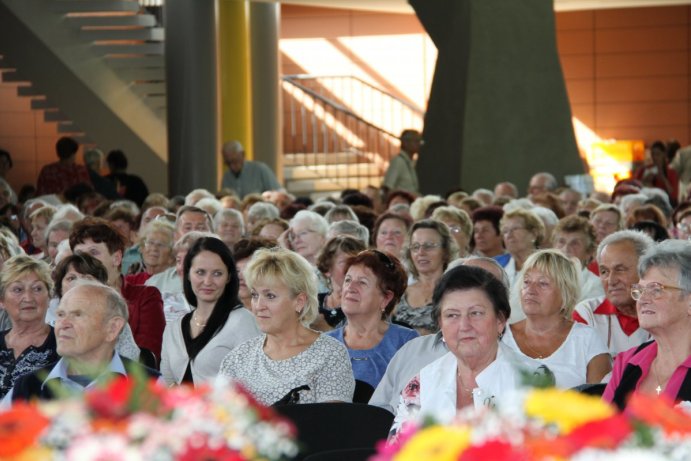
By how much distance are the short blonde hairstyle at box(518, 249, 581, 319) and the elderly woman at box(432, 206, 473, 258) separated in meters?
2.43

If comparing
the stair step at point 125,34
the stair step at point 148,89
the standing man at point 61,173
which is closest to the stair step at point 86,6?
the stair step at point 125,34

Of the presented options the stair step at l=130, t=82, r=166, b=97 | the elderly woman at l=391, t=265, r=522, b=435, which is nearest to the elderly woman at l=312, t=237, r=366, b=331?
the elderly woman at l=391, t=265, r=522, b=435

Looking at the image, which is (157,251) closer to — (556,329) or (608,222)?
(608,222)

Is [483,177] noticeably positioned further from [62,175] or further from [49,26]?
[49,26]

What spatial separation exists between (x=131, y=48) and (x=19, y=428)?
14462 millimetres

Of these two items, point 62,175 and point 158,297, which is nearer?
point 158,297

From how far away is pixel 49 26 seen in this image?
48.9ft

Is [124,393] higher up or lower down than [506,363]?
higher up

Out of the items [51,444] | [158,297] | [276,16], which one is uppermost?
[276,16]

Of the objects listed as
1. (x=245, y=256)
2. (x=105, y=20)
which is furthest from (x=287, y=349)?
(x=105, y=20)

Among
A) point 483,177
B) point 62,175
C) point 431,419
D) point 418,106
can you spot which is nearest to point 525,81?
point 483,177

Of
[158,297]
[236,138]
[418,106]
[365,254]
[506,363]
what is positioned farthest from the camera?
[418,106]

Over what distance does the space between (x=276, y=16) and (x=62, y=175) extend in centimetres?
665

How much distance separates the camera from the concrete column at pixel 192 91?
47.8ft
